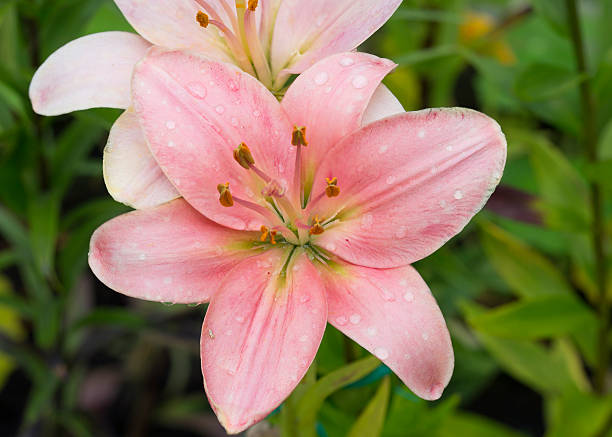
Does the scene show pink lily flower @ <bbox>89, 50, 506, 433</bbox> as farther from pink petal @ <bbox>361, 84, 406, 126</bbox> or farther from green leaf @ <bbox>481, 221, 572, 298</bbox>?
green leaf @ <bbox>481, 221, 572, 298</bbox>

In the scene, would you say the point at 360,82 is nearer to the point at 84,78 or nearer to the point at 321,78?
the point at 321,78

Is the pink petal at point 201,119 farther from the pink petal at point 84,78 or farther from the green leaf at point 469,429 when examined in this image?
the green leaf at point 469,429

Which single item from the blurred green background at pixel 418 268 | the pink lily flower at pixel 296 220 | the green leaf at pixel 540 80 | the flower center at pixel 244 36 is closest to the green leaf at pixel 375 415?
the blurred green background at pixel 418 268

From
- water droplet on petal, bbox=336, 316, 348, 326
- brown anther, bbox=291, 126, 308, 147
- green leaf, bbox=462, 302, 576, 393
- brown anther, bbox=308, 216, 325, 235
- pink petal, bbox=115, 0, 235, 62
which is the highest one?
pink petal, bbox=115, 0, 235, 62

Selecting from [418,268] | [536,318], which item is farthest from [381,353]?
[536,318]

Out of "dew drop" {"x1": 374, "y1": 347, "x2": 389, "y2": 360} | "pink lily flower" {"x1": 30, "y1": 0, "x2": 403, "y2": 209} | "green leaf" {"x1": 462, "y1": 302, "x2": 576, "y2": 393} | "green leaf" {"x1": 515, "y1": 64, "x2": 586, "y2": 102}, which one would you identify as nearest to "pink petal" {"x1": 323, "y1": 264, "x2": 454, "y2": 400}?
"dew drop" {"x1": 374, "y1": 347, "x2": 389, "y2": 360}

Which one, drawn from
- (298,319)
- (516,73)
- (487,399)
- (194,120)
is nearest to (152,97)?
(194,120)
